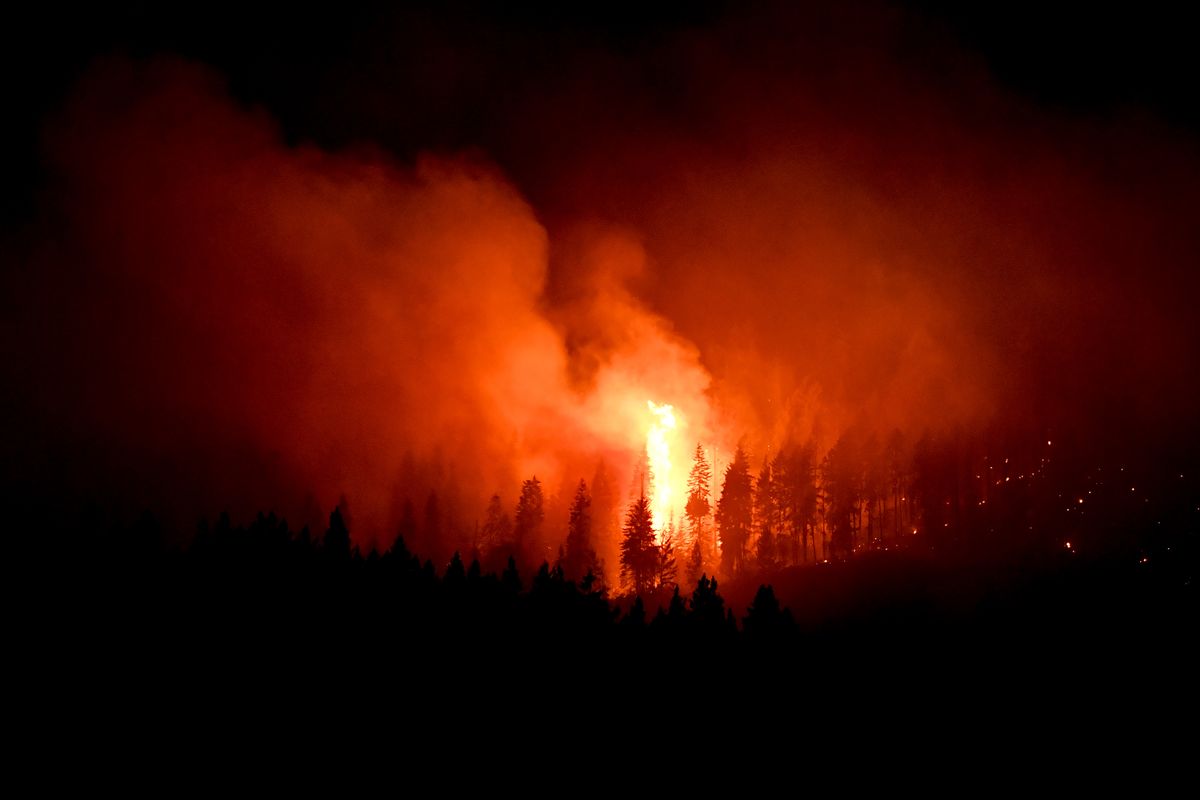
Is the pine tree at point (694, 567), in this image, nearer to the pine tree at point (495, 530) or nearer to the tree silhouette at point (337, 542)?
the pine tree at point (495, 530)

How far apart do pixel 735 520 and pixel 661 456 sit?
3040cm

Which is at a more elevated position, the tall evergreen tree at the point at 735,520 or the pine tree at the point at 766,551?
the tall evergreen tree at the point at 735,520

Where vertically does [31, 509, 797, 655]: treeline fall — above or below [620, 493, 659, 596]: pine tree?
below

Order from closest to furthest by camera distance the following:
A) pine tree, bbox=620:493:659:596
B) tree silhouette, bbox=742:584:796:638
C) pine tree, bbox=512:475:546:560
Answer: tree silhouette, bbox=742:584:796:638 → pine tree, bbox=620:493:659:596 → pine tree, bbox=512:475:546:560

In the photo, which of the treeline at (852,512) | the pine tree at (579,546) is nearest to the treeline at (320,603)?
the treeline at (852,512)

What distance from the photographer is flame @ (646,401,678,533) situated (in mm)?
138000

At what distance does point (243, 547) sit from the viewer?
61.3 m

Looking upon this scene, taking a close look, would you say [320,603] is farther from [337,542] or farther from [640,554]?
[640,554]

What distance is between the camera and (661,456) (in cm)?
14725

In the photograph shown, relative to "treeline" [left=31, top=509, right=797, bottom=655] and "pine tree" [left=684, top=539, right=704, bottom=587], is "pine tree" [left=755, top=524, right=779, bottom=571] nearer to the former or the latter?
"pine tree" [left=684, top=539, right=704, bottom=587]

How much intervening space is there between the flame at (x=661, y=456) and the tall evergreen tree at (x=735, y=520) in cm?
1563

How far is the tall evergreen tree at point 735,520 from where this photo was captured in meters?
119

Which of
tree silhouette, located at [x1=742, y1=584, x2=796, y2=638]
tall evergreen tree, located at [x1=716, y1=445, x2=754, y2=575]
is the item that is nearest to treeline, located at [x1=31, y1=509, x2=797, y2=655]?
tree silhouette, located at [x1=742, y1=584, x2=796, y2=638]

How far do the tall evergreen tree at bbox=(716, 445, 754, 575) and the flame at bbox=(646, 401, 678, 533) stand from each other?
15.6 metres
